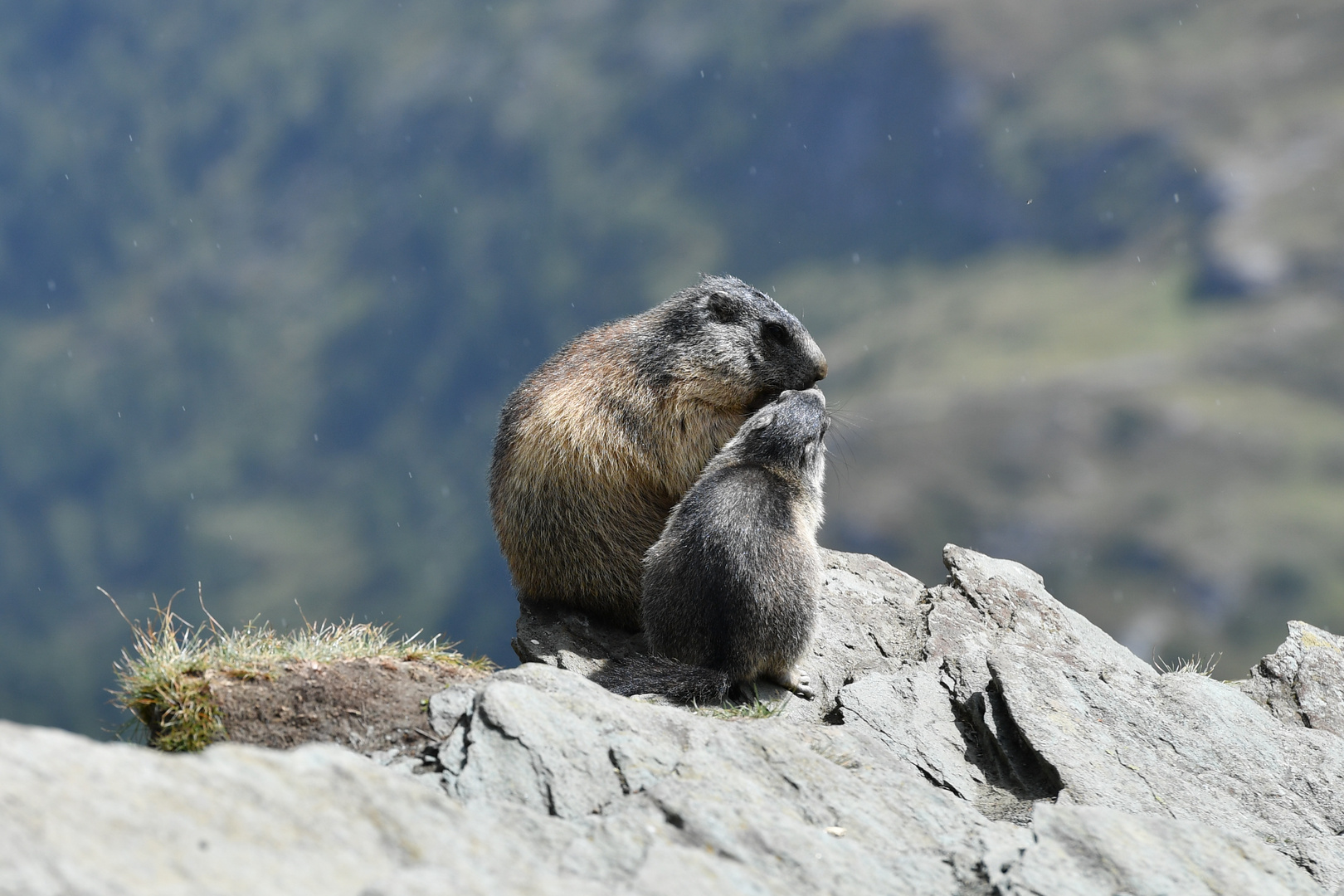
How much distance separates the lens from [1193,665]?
13.0 metres

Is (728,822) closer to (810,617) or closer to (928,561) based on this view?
(810,617)

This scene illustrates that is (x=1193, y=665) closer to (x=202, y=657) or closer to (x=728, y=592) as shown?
(x=728, y=592)

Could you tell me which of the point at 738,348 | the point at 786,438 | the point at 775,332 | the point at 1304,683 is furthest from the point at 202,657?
the point at 1304,683

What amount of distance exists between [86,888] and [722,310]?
8.83 m

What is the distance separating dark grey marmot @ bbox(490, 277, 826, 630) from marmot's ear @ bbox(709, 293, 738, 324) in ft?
0.04

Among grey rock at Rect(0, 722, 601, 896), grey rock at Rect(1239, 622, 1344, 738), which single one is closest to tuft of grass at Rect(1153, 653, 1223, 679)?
grey rock at Rect(1239, 622, 1344, 738)

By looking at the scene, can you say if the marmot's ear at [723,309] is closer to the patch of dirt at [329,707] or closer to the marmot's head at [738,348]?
the marmot's head at [738,348]

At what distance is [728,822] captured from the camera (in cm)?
690

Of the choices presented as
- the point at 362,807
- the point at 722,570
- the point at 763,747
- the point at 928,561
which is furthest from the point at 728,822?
the point at 928,561

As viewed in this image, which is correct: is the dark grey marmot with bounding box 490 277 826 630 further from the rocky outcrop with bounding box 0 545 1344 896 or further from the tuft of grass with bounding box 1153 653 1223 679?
the tuft of grass with bounding box 1153 653 1223 679

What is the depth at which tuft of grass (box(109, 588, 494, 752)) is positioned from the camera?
28.0 ft

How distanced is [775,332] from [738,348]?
0.44 meters

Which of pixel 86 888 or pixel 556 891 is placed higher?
pixel 556 891

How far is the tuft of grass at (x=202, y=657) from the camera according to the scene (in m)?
8.52
